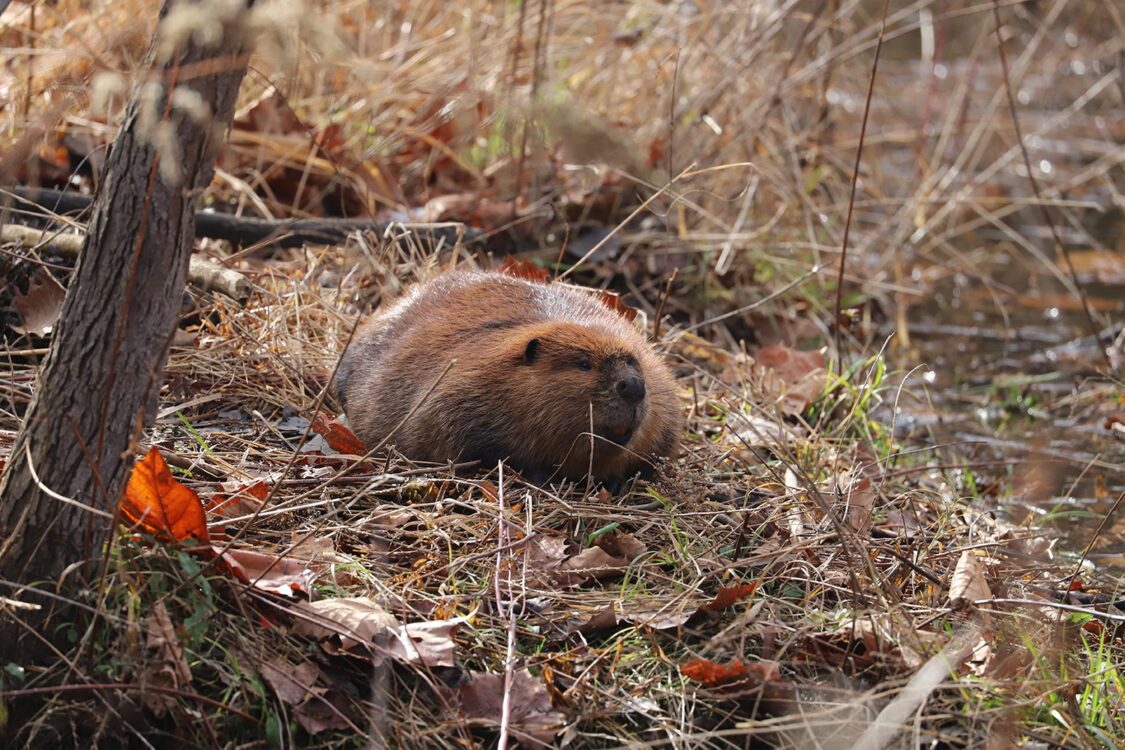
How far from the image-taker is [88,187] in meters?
4.97

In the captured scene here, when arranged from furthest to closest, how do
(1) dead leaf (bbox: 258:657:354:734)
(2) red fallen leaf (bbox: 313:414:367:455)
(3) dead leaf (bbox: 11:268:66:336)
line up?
(3) dead leaf (bbox: 11:268:66:336) < (2) red fallen leaf (bbox: 313:414:367:455) < (1) dead leaf (bbox: 258:657:354:734)

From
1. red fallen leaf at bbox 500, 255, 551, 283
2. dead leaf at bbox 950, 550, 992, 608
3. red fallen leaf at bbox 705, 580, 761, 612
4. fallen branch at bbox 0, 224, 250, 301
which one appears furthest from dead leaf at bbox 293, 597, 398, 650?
red fallen leaf at bbox 500, 255, 551, 283

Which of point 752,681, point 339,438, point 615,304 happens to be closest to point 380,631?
point 752,681

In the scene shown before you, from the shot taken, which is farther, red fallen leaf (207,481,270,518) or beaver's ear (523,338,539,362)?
beaver's ear (523,338,539,362)

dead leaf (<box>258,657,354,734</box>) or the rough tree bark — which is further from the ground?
the rough tree bark

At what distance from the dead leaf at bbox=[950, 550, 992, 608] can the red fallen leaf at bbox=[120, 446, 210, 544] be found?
6.18ft

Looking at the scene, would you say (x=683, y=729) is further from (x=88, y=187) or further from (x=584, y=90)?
(x=584, y=90)

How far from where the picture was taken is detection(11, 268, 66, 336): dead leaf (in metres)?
3.70

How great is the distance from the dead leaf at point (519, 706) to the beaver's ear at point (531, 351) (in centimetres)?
118

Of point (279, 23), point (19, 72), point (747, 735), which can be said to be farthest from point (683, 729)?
point (19, 72)

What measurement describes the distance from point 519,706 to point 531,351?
128cm

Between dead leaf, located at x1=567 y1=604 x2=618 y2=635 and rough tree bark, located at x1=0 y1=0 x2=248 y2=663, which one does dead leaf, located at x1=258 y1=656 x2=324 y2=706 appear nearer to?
rough tree bark, located at x1=0 y1=0 x2=248 y2=663

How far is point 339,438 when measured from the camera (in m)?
3.52

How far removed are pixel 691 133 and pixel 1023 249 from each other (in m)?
3.29
